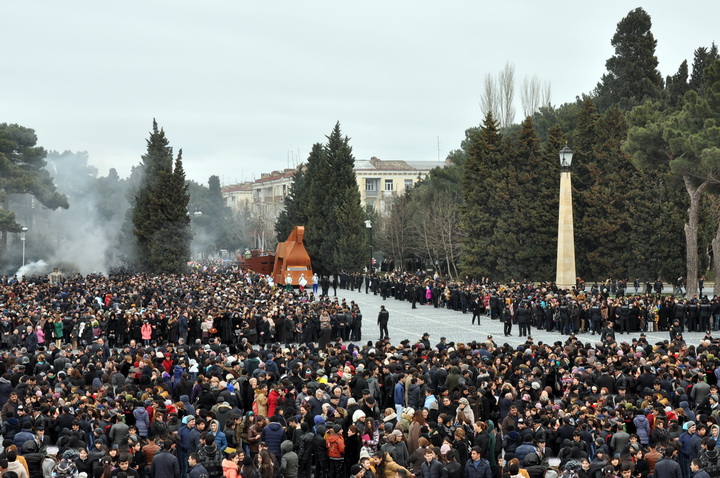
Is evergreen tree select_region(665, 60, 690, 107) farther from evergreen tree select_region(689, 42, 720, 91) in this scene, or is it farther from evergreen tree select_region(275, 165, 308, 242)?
evergreen tree select_region(275, 165, 308, 242)

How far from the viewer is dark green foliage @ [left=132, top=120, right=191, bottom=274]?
62.6 metres

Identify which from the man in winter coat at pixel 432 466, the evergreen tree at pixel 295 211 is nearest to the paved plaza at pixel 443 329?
the man in winter coat at pixel 432 466

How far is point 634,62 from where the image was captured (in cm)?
6850

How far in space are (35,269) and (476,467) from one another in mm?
70458

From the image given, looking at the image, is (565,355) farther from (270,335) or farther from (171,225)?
(171,225)

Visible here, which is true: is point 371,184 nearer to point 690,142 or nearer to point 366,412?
point 690,142

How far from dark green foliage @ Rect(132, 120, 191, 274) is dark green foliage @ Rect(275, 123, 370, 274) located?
8980 millimetres

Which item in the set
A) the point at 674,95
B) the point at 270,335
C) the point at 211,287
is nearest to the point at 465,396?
the point at 270,335

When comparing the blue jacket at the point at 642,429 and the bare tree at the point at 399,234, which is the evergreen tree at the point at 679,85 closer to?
the bare tree at the point at 399,234

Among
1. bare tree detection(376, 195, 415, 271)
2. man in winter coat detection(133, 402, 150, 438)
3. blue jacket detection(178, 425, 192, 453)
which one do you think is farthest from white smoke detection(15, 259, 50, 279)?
blue jacket detection(178, 425, 192, 453)

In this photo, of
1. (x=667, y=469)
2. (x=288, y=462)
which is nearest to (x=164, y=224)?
(x=288, y=462)

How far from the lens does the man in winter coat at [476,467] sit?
39.9 ft

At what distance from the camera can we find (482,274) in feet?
181

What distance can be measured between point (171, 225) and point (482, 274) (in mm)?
21866
